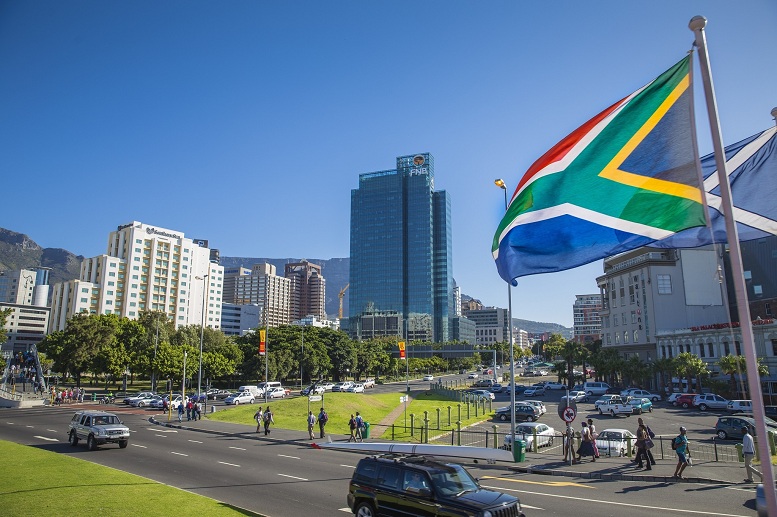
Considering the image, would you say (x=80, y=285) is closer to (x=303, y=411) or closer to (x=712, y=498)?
(x=303, y=411)

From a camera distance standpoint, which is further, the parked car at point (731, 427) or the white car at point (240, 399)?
the white car at point (240, 399)

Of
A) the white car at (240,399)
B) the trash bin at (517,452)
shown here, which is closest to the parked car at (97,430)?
the trash bin at (517,452)

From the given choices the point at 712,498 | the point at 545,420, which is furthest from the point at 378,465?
the point at 545,420

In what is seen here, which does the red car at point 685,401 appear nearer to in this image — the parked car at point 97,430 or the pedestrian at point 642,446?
the pedestrian at point 642,446

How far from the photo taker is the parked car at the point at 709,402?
53500 mm

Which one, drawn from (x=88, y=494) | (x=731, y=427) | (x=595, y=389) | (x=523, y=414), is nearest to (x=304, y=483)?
(x=88, y=494)

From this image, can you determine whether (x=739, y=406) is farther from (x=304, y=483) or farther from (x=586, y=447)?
(x=304, y=483)

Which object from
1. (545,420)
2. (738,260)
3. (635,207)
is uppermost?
(635,207)

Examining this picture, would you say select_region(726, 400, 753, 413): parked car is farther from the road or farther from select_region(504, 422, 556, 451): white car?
the road

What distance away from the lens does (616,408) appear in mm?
50344

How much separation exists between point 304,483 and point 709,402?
2001 inches

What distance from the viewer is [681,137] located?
28.1ft

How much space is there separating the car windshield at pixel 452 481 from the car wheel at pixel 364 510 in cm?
211

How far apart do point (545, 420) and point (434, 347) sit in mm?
138770
